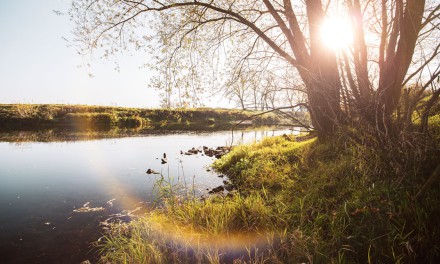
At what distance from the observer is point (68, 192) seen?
752 cm

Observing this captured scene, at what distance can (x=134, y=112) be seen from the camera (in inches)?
1613

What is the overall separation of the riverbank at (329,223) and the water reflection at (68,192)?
936 millimetres

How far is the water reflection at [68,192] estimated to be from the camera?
4699mm

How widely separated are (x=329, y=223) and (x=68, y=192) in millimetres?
7353

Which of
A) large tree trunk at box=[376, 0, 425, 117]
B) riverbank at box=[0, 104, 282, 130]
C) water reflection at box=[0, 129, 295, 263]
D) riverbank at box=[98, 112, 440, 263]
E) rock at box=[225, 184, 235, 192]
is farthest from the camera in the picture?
riverbank at box=[0, 104, 282, 130]

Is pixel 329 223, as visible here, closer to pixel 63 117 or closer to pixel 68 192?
pixel 68 192

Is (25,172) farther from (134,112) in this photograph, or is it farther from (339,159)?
(134,112)

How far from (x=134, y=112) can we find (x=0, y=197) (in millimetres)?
35265

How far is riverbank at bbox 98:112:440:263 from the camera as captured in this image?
9.67 feet

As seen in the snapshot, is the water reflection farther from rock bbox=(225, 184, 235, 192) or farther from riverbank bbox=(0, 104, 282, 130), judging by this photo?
riverbank bbox=(0, 104, 282, 130)

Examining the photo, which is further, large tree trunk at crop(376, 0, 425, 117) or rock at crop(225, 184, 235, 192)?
rock at crop(225, 184, 235, 192)

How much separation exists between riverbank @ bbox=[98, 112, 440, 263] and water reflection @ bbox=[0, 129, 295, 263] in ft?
3.07

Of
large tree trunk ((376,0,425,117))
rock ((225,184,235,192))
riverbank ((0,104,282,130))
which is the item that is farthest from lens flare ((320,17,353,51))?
riverbank ((0,104,282,130))

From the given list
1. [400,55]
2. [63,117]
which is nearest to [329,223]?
[400,55]
